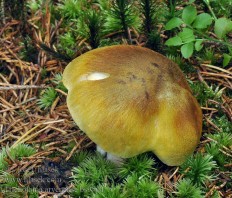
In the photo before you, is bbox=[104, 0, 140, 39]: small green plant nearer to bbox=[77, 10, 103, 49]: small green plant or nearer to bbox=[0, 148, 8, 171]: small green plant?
bbox=[77, 10, 103, 49]: small green plant

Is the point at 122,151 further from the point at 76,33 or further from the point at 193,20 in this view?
the point at 76,33

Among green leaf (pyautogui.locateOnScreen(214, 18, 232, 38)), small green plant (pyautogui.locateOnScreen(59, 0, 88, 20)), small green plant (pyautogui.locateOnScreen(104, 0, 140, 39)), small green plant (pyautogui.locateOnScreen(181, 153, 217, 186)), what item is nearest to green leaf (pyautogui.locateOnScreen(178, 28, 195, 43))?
green leaf (pyautogui.locateOnScreen(214, 18, 232, 38))

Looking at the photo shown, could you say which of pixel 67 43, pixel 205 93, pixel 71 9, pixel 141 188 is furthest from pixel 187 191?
pixel 71 9

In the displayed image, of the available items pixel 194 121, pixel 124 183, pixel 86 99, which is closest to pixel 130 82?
pixel 86 99

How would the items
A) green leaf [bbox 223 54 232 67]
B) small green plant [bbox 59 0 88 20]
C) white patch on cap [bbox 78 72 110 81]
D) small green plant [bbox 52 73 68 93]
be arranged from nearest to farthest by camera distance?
1. white patch on cap [bbox 78 72 110 81]
2. green leaf [bbox 223 54 232 67]
3. small green plant [bbox 52 73 68 93]
4. small green plant [bbox 59 0 88 20]

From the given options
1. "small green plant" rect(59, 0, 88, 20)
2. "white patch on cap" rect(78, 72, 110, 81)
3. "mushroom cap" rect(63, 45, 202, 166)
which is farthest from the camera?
"small green plant" rect(59, 0, 88, 20)

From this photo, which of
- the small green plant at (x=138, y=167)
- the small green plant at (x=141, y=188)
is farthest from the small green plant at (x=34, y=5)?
the small green plant at (x=141, y=188)
